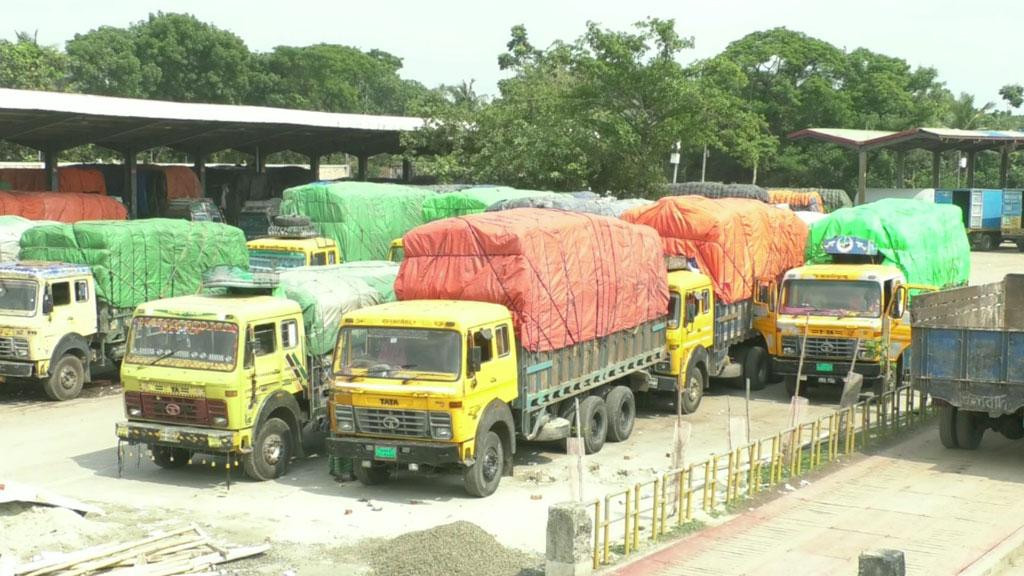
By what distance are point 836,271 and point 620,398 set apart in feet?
19.5

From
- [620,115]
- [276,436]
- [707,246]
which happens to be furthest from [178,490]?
[620,115]

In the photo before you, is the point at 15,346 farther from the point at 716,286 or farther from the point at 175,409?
the point at 716,286

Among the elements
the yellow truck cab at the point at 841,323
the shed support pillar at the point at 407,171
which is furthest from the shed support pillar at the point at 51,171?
the yellow truck cab at the point at 841,323

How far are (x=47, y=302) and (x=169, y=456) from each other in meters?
5.99

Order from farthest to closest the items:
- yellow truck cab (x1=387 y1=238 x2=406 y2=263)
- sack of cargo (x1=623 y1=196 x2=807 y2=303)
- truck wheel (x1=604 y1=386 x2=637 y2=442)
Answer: yellow truck cab (x1=387 y1=238 x2=406 y2=263)
sack of cargo (x1=623 y1=196 x2=807 y2=303)
truck wheel (x1=604 y1=386 x2=637 y2=442)

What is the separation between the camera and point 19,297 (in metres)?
21.0

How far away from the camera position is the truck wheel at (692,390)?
69.2 ft

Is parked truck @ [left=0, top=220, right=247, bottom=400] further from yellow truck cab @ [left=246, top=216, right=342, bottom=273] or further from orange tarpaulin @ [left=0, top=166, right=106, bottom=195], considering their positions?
orange tarpaulin @ [left=0, top=166, right=106, bottom=195]

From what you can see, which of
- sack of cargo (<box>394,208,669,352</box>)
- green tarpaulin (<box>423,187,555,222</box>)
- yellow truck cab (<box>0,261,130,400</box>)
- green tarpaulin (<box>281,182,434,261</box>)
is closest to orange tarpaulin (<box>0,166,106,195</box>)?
green tarpaulin (<box>281,182,434,261</box>)

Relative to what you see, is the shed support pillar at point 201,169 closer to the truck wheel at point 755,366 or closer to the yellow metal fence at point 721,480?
the truck wheel at point 755,366

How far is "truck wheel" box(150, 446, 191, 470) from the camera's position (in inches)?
653

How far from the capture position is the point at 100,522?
45.9ft

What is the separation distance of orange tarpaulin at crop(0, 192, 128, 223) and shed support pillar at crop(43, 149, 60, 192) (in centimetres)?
552

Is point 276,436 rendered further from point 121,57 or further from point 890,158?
point 121,57
